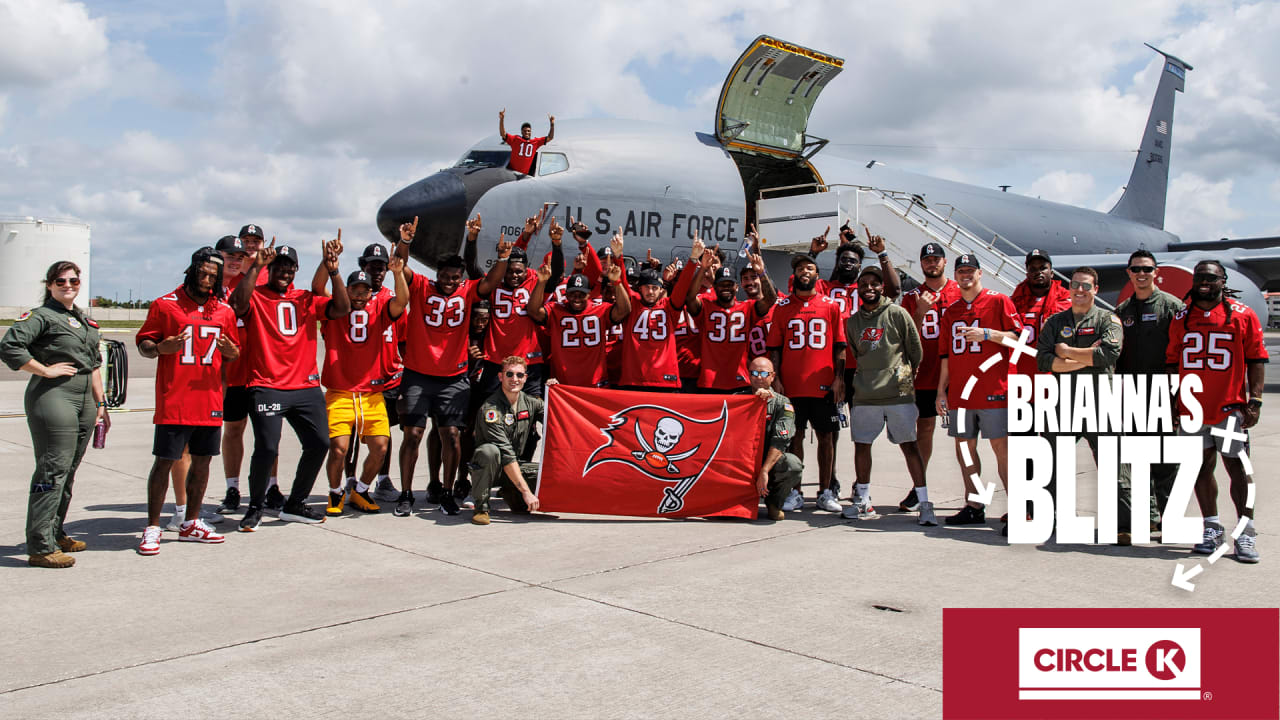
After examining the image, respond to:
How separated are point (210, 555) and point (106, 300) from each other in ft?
404

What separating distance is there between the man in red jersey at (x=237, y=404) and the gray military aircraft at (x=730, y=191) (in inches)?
265

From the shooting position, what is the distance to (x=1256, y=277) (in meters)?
23.5

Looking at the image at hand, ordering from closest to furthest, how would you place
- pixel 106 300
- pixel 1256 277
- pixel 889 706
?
pixel 889 706 → pixel 1256 277 → pixel 106 300

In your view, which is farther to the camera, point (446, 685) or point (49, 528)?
point (49, 528)

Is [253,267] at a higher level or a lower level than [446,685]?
higher

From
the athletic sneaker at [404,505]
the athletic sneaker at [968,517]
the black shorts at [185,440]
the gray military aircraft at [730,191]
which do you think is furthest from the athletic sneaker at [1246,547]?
the gray military aircraft at [730,191]

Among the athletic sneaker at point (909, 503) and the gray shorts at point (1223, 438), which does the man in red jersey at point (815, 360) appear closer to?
the athletic sneaker at point (909, 503)

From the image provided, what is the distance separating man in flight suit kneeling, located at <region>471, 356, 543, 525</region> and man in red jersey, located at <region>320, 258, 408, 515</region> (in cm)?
84

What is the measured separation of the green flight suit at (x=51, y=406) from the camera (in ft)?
17.4

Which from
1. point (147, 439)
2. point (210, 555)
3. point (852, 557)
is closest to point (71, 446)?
point (210, 555)

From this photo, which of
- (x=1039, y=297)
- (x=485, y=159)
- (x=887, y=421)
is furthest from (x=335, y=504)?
(x=485, y=159)

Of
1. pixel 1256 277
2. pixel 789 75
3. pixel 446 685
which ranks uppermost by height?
pixel 789 75

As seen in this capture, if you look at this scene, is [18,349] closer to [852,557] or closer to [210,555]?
[210,555]

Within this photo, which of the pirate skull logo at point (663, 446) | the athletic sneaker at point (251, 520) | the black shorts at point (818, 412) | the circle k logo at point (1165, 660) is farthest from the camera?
the black shorts at point (818, 412)
